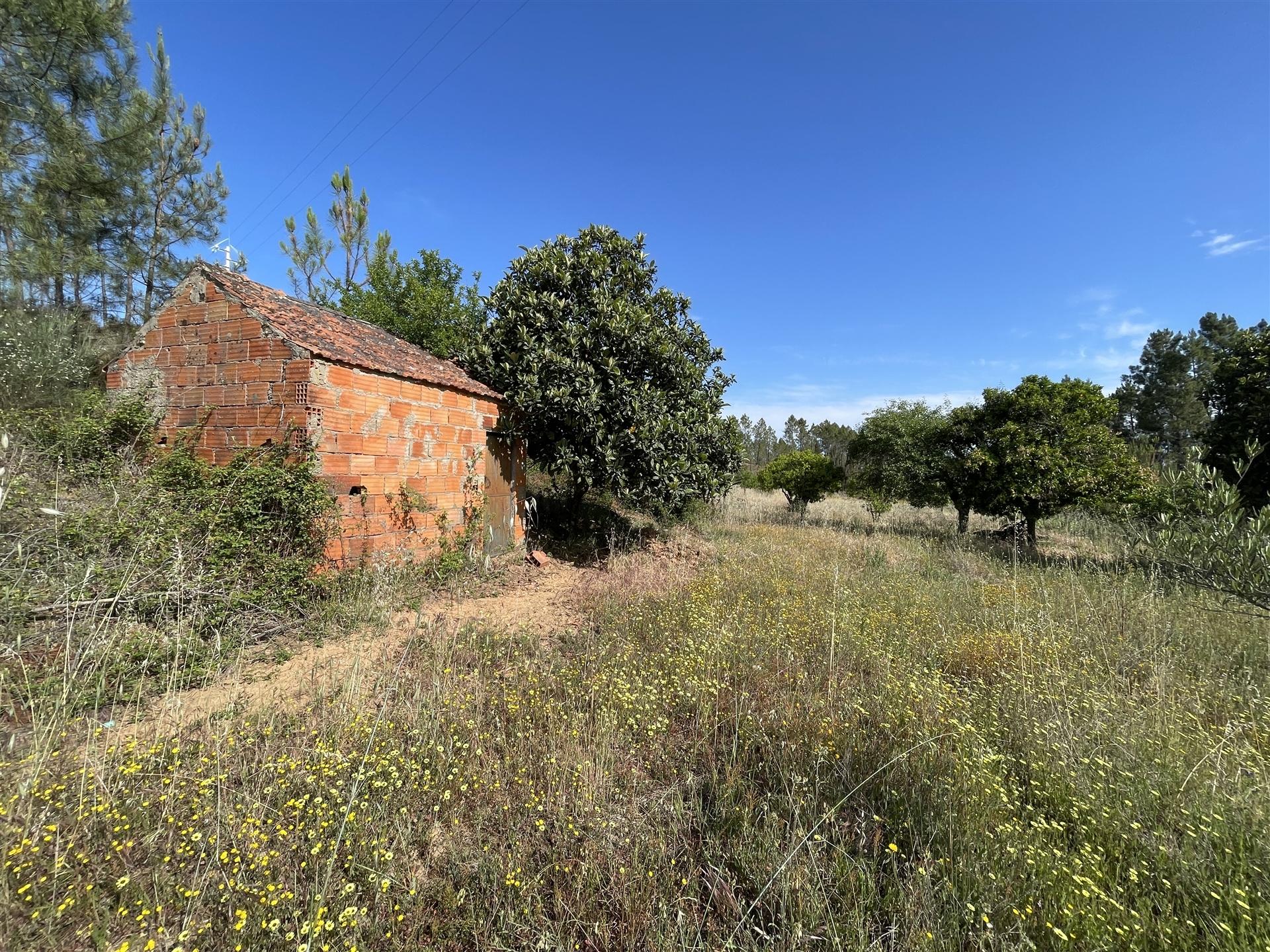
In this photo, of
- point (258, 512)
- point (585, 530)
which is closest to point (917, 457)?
point (585, 530)

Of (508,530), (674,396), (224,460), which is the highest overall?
(674,396)

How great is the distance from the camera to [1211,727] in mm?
2840

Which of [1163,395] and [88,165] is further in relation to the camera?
[1163,395]

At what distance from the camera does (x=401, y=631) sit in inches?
195

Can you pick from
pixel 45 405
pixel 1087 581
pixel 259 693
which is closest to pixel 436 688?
pixel 259 693

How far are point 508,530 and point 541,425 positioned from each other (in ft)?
6.66

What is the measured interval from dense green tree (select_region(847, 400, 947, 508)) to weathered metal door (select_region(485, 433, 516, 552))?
10.4 meters

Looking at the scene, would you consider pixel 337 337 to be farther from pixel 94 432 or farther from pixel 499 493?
pixel 499 493

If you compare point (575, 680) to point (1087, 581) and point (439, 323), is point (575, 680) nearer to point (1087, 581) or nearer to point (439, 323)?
point (1087, 581)

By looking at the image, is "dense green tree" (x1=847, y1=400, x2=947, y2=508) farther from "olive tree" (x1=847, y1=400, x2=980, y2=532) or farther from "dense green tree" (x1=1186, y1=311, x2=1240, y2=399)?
"dense green tree" (x1=1186, y1=311, x2=1240, y2=399)

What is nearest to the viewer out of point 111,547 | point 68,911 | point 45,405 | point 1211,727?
point 68,911

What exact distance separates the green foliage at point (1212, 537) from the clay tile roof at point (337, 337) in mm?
8046

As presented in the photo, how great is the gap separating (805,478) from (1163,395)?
111 feet

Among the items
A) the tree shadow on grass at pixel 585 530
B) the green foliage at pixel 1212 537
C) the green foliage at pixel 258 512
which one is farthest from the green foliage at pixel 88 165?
the green foliage at pixel 1212 537
